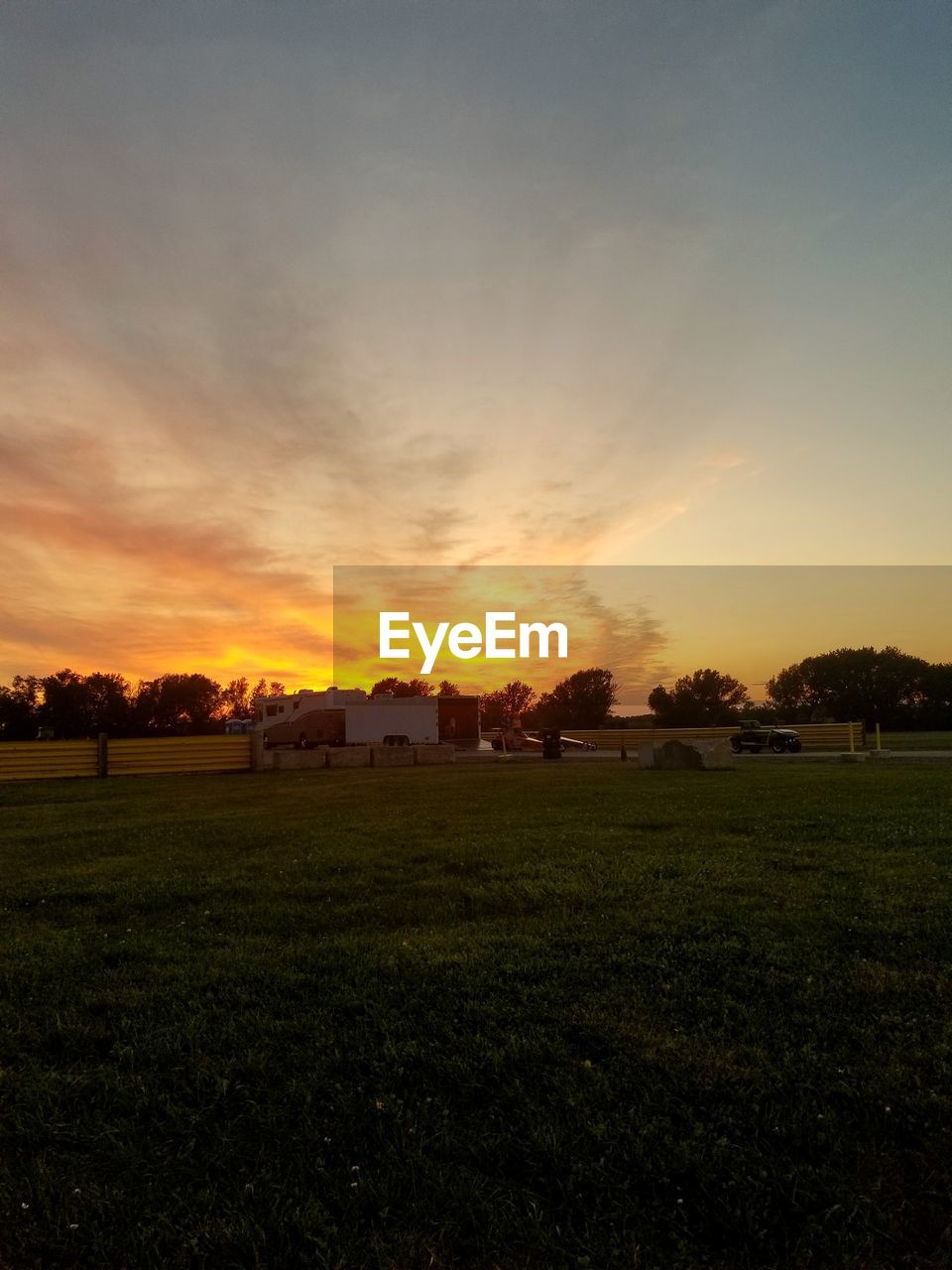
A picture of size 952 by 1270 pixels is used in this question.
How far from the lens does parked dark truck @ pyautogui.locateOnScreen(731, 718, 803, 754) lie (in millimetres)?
40656

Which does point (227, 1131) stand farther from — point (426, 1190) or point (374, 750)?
point (374, 750)

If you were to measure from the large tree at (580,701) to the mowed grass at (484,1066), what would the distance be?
89.1 meters

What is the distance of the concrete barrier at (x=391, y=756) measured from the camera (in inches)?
1291

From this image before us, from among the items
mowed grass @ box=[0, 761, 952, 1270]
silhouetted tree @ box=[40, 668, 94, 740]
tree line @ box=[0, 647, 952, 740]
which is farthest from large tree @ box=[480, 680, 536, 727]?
mowed grass @ box=[0, 761, 952, 1270]

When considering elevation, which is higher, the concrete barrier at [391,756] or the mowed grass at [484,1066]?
the mowed grass at [484,1066]

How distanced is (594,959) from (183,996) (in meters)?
3.17

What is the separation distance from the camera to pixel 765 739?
4159cm

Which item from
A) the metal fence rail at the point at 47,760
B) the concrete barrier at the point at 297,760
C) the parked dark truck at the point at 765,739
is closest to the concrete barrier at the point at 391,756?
the concrete barrier at the point at 297,760

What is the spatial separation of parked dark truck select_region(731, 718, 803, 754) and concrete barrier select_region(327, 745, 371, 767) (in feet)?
68.4

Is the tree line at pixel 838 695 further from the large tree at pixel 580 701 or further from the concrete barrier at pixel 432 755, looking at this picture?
the concrete barrier at pixel 432 755

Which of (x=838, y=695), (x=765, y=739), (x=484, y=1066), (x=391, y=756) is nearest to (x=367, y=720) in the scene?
(x=391, y=756)

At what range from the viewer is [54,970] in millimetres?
5988

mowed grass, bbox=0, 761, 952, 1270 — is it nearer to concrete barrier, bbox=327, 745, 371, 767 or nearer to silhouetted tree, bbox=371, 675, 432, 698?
concrete barrier, bbox=327, 745, 371, 767

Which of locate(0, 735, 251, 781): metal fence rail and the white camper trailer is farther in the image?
the white camper trailer
